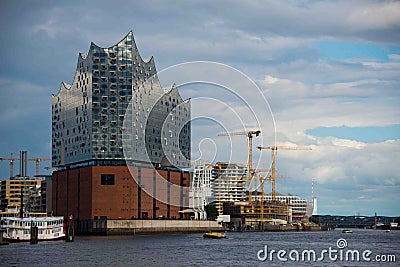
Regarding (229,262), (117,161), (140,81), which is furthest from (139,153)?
(229,262)

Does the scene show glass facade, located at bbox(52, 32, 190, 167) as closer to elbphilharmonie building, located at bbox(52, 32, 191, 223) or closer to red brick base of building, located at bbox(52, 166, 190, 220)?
elbphilharmonie building, located at bbox(52, 32, 191, 223)

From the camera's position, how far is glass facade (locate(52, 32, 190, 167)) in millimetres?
127250

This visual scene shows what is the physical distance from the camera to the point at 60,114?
140875mm

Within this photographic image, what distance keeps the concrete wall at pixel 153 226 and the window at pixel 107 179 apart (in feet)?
24.3

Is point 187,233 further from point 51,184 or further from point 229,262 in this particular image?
point 229,262

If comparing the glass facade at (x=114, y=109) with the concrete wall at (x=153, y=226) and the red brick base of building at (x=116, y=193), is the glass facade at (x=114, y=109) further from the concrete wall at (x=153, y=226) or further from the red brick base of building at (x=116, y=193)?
the concrete wall at (x=153, y=226)

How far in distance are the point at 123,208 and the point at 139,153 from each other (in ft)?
34.4

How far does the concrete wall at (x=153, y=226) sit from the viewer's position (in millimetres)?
120188

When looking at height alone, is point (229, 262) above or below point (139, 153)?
below

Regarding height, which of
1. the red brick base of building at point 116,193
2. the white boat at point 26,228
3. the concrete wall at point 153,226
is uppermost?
the red brick base of building at point 116,193

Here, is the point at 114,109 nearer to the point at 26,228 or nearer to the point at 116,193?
the point at 116,193

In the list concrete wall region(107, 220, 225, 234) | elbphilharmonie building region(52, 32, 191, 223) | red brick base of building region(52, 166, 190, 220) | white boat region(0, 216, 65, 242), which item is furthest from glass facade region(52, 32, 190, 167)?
white boat region(0, 216, 65, 242)

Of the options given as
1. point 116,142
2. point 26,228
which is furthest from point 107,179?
point 26,228

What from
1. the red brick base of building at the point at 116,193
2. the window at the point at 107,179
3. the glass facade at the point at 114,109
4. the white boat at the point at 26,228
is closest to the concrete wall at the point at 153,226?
the red brick base of building at the point at 116,193
